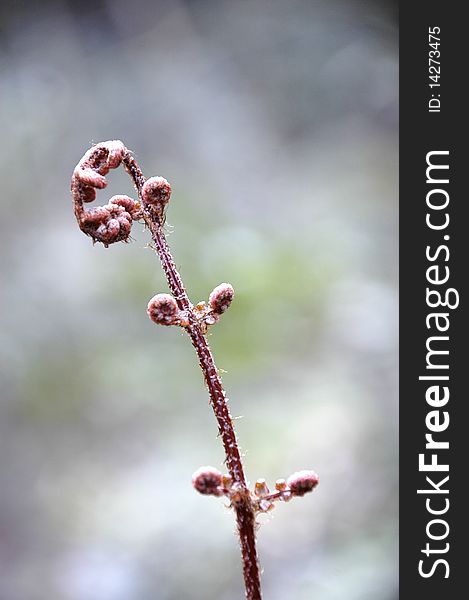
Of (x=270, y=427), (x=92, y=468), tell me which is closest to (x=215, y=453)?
(x=270, y=427)

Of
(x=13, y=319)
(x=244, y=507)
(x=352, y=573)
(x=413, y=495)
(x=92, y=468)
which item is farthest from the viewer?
(x=13, y=319)

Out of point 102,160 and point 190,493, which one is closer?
point 102,160

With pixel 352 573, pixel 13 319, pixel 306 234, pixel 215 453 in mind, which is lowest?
pixel 352 573

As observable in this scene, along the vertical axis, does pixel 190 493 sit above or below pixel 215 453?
below

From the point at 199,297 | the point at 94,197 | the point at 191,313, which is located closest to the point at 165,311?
the point at 191,313

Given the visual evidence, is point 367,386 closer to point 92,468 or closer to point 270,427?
point 270,427

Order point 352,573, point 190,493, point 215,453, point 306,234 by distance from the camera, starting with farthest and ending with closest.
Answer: point 306,234, point 215,453, point 190,493, point 352,573

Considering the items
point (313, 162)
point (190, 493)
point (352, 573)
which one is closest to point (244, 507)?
point (352, 573)

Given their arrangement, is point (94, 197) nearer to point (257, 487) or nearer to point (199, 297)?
point (257, 487)
